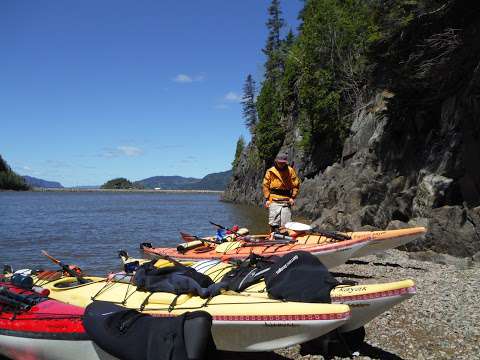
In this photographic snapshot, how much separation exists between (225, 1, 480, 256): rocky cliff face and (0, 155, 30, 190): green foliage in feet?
351

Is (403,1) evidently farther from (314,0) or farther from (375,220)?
(314,0)

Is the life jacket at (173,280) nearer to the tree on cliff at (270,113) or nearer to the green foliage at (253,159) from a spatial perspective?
the tree on cliff at (270,113)

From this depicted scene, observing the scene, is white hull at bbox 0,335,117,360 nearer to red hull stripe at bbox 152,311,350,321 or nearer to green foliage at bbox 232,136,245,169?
red hull stripe at bbox 152,311,350,321

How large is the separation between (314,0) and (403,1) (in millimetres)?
28140

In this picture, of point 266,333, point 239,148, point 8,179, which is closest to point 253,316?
point 266,333

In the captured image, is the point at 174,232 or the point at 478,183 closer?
the point at 478,183

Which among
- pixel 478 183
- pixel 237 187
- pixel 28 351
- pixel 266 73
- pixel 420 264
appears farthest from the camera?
pixel 237 187

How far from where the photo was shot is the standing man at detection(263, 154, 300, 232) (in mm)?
10516

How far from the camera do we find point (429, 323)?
601 cm

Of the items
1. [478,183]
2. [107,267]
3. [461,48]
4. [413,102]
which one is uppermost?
[461,48]

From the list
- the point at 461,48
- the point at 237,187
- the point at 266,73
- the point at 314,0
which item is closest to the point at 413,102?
the point at 461,48

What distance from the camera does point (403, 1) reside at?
12.8 metres

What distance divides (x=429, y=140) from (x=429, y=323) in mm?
9842

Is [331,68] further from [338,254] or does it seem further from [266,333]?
[266,333]
